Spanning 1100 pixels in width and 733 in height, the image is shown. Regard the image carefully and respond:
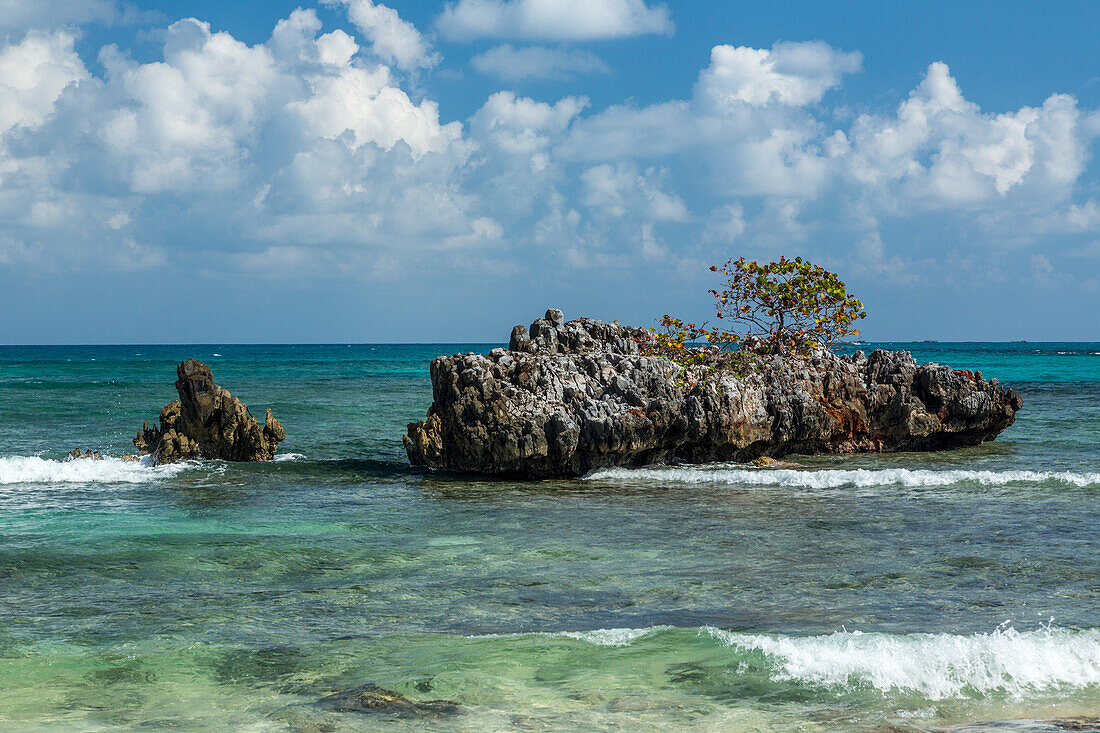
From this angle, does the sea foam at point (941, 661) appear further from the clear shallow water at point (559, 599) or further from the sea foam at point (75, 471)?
the sea foam at point (75, 471)

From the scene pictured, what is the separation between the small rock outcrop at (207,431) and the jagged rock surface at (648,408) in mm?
3473

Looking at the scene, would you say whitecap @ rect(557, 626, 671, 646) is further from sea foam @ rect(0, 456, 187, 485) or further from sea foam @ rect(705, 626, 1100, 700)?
sea foam @ rect(0, 456, 187, 485)

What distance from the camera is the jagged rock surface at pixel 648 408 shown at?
16844 millimetres

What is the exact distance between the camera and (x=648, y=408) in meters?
17.5

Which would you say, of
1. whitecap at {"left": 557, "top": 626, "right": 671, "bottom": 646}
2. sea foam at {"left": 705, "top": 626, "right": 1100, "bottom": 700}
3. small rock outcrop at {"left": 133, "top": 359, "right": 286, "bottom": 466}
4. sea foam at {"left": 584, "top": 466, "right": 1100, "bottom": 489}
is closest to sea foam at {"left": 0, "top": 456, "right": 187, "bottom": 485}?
small rock outcrop at {"left": 133, "top": 359, "right": 286, "bottom": 466}

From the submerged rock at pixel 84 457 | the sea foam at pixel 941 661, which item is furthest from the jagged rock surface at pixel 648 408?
the sea foam at pixel 941 661

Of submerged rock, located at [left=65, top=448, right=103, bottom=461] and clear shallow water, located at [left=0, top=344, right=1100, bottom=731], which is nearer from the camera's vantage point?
clear shallow water, located at [left=0, top=344, right=1100, bottom=731]

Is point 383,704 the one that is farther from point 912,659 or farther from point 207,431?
point 207,431

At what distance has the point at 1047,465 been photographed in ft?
59.2

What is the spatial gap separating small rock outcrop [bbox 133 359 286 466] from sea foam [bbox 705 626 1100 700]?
14.5 m

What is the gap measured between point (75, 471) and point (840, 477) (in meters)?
14.5

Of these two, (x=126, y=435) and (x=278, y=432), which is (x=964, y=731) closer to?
(x=278, y=432)

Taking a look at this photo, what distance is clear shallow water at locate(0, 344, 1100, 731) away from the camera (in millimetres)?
6098

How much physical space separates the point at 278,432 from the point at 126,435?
7816 mm
